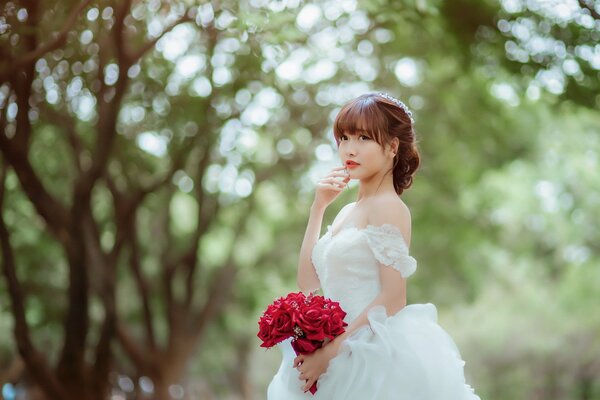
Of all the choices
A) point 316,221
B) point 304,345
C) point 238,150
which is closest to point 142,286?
point 238,150

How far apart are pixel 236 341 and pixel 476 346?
9.41 metres

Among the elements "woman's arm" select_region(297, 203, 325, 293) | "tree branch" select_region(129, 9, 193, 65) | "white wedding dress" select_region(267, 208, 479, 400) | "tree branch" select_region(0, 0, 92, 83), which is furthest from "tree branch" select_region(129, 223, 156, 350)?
"white wedding dress" select_region(267, 208, 479, 400)

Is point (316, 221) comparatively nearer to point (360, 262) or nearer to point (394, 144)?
point (360, 262)

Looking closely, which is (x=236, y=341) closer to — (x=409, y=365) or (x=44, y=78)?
(x=44, y=78)

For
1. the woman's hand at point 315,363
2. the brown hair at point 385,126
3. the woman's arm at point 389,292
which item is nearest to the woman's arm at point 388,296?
the woman's arm at point 389,292

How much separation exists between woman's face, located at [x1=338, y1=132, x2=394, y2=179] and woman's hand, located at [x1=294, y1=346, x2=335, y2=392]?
0.80 metres

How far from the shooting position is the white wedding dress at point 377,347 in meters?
4.07

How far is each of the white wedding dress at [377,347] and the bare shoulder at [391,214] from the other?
0.12ft

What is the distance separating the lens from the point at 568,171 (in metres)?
21.3

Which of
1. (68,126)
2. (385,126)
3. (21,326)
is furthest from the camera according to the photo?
(68,126)

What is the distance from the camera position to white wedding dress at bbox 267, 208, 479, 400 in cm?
407

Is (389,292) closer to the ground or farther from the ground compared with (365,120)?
closer to the ground

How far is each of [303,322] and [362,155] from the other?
31.7 inches

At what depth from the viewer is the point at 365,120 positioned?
427 cm
